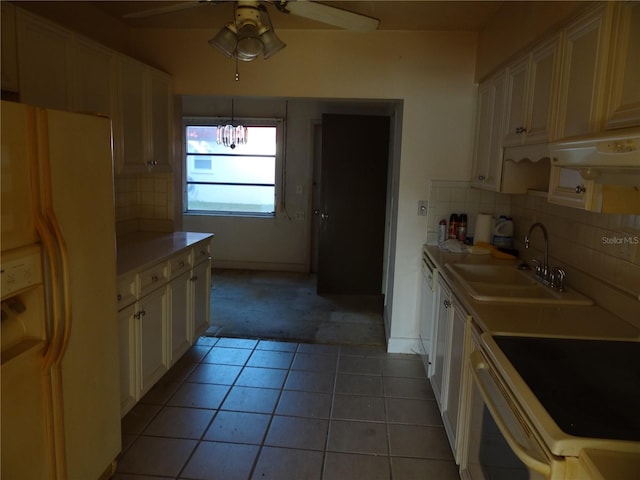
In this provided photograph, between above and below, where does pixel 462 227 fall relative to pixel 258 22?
below

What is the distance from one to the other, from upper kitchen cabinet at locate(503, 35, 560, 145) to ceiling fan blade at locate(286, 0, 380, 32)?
32.3 inches

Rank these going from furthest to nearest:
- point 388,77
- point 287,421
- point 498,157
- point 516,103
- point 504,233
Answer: point 388,77
point 504,233
point 498,157
point 287,421
point 516,103

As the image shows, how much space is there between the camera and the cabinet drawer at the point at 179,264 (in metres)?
2.96

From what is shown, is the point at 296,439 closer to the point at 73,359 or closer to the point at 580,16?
the point at 73,359

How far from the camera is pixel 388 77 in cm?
342

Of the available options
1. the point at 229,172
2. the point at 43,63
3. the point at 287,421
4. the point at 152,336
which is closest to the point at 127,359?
the point at 152,336

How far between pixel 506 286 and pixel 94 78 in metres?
2.61

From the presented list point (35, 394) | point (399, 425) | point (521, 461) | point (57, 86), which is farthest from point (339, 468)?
point (57, 86)

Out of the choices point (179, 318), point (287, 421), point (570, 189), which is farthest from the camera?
point (179, 318)

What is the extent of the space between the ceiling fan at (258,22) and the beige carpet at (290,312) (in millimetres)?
2478

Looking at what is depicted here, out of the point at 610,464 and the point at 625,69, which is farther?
the point at 625,69

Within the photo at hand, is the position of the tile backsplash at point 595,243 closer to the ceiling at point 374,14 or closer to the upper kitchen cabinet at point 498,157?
the upper kitchen cabinet at point 498,157

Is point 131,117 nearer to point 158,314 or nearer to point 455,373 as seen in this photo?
point 158,314

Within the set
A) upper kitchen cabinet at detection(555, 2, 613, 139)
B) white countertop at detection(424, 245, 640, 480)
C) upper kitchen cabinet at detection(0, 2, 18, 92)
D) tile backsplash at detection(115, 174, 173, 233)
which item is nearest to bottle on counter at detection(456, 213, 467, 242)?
white countertop at detection(424, 245, 640, 480)
